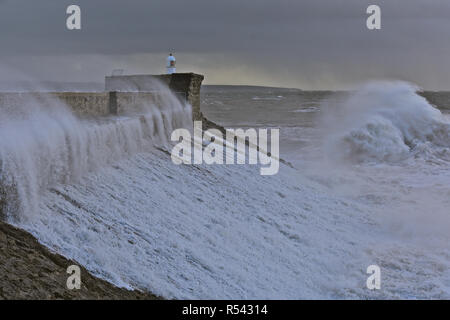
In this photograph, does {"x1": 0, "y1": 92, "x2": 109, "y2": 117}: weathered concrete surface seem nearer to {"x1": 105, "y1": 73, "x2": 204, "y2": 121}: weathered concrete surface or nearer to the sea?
the sea

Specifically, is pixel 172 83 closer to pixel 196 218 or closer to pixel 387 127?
pixel 196 218

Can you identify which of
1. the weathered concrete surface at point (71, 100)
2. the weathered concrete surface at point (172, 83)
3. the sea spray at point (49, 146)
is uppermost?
the weathered concrete surface at point (172, 83)

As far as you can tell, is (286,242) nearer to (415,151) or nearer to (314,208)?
(314,208)

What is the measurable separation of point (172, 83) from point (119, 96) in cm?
411

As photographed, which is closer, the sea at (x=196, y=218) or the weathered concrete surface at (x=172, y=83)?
the sea at (x=196, y=218)

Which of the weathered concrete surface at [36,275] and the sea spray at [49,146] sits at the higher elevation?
the sea spray at [49,146]

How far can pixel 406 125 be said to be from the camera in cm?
2256

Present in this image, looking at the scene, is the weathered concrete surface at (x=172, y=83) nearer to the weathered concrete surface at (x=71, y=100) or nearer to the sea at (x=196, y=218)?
the sea at (x=196, y=218)

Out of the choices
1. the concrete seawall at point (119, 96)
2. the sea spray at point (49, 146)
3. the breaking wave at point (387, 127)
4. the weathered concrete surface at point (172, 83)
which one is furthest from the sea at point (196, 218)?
the breaking wave at point (387, 127)

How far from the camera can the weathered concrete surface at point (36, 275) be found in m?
4.21
